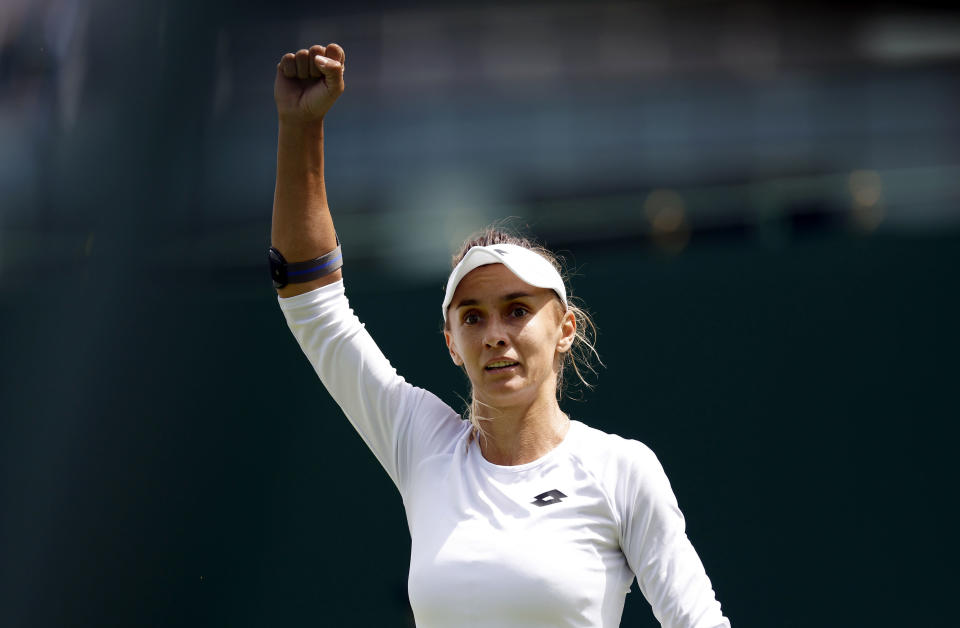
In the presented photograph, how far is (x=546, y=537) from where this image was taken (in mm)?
A: 1455

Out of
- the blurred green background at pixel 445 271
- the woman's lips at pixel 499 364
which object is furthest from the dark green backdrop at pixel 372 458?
the woman's lips at pixel 499 364

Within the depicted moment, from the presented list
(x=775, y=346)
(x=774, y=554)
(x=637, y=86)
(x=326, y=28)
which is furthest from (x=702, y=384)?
(x=326, y=28)

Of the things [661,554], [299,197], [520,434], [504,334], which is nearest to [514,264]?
[504,334]

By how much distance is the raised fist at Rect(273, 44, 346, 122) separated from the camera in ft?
5.15

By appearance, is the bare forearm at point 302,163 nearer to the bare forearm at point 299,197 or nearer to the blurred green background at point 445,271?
the bare forearm at point 299,197

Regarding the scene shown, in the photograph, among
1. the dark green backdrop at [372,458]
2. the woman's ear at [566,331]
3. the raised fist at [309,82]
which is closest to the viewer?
the raised fist at [309,82]

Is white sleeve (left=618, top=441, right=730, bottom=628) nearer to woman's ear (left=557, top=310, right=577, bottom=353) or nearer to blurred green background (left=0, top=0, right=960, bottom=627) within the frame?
woman's ear (left=557, top=310, right=577, bottom=353)

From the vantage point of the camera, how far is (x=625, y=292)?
11.3ft

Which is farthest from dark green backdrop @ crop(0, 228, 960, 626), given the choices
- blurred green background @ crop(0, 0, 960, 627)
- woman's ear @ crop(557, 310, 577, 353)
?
woman's ear @ crop(557, 310, 577, 353)

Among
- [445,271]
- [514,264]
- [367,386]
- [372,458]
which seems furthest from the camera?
[445,271]

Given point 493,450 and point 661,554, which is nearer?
point 661,554

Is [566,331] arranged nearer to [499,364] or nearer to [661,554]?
[499,364]

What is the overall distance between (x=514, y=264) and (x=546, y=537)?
433mm

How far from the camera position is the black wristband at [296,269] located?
1.64m
